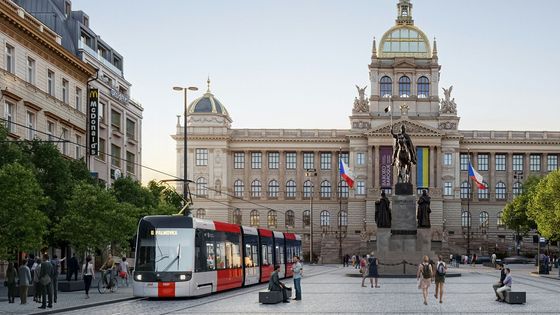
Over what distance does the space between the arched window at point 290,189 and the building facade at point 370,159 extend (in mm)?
154

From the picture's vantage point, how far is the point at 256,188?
538 ft

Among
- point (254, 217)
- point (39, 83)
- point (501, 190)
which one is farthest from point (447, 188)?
point (39, 83)

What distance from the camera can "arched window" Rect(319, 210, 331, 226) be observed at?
163 metres

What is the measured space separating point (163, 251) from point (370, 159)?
114907mm

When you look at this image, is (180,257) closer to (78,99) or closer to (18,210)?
(18,210)

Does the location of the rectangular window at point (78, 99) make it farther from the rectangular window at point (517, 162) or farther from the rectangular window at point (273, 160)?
the rectangular window at point (517, 162)

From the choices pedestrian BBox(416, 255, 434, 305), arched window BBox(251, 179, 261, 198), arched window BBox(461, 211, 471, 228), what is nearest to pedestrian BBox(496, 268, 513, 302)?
pedestrian BBox(416, 255, 434, 305)

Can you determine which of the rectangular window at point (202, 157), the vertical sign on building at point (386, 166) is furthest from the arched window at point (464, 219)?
the rectangular window at point (202, 157)

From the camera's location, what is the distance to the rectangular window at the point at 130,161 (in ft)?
327

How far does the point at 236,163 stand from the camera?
536ft

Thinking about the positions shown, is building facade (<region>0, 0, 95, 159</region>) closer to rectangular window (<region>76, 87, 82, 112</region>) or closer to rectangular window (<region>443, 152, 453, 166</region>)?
rectangular window (<region>76, 87, 82, 112</region>)

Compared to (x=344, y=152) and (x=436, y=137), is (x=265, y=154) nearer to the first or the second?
(x=344, y=152)

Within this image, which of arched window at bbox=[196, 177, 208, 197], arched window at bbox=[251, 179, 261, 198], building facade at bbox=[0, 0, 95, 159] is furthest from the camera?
arched window at bbox=[251, 179, 261, 198]

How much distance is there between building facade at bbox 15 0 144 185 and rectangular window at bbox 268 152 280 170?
58.6m
